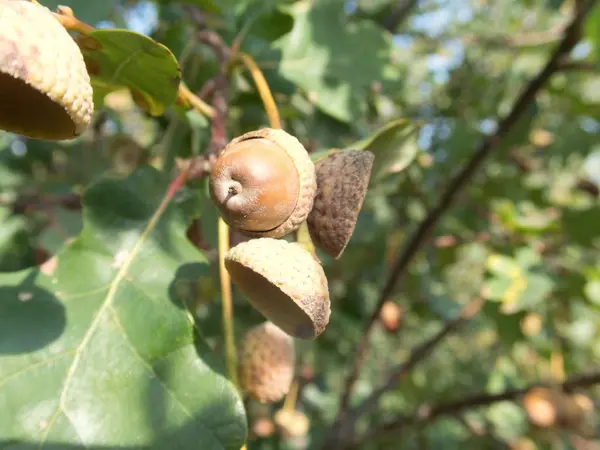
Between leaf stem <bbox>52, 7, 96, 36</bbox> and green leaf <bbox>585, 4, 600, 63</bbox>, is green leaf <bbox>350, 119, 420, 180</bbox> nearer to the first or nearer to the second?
leaf stem <bbox>52, 7, 96, 36</bbox>

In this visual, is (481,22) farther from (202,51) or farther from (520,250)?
(202,51)

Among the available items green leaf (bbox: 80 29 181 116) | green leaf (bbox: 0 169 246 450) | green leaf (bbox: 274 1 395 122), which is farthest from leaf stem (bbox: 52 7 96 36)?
green leaf (bbox: 274 1 395 122)

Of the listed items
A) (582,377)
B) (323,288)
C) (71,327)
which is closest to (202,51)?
(71,327)

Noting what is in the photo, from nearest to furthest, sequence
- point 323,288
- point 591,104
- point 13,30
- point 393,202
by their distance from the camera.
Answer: point 13,30, point 323,288, point 591,104, point 393,202

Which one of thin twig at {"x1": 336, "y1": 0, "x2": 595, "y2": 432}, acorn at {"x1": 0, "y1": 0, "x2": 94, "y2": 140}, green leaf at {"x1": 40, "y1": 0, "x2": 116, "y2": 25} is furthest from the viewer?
thin twig at {"x1": 336, "y1": 0, "x2": 595, "y2": 432}

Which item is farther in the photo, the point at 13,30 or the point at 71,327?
the point at 71,327

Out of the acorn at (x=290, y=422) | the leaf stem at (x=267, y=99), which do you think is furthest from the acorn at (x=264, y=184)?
the acorn at (x=290, y=422)
